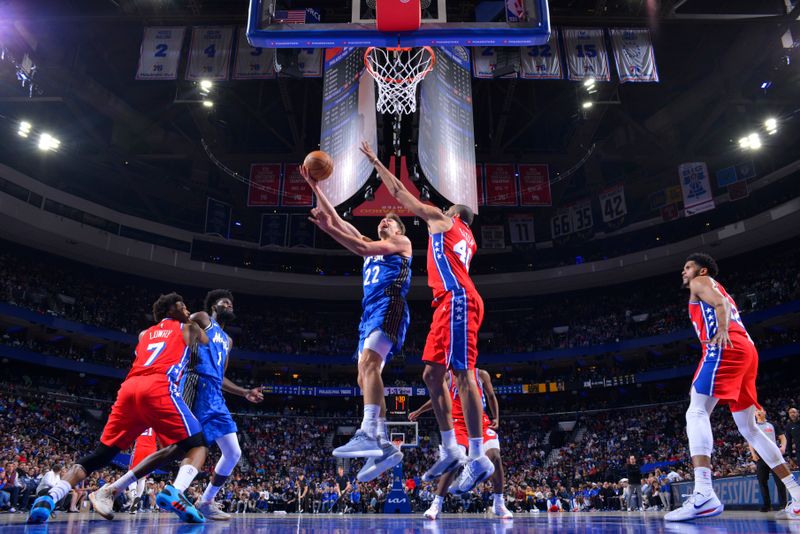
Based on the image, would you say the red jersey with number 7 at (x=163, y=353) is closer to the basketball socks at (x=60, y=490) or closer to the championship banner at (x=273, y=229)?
the basketball socks at (x=60, y=490)

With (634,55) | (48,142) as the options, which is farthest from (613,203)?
(48,142)

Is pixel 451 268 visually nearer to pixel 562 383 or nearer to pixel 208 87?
pixel 208 87

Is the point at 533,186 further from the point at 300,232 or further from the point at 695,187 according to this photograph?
the point at 300,232

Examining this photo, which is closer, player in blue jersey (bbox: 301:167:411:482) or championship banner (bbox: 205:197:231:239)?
player in blue jersey (bbox: 301:167:411:482)

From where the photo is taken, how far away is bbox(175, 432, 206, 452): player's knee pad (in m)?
4.87

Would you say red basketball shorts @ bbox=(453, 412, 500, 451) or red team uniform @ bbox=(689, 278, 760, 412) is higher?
red team uniform @ bbox=(689, 278, 760, 412)

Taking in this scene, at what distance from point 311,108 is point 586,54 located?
1336 centimetres

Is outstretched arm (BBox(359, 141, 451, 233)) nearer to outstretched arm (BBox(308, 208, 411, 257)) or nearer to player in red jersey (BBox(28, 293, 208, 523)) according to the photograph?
outstretched arm (BBox(308, 208, 411, 257))

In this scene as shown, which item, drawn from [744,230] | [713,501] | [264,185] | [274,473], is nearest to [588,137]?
[744,230]

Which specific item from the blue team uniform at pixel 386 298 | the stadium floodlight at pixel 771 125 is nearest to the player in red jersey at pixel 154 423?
the blue team uniform at pixel 386 298

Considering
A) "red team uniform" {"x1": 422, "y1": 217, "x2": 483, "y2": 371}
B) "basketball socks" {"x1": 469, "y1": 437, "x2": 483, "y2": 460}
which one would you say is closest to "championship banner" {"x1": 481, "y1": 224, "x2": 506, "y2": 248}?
"red team uniform" {"x1": 422, "y1": 217, "x2": 483, "y2": 371}

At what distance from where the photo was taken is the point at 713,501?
4.73 m

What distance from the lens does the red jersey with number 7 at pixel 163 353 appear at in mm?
4914

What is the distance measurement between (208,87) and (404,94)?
36.6 ft
